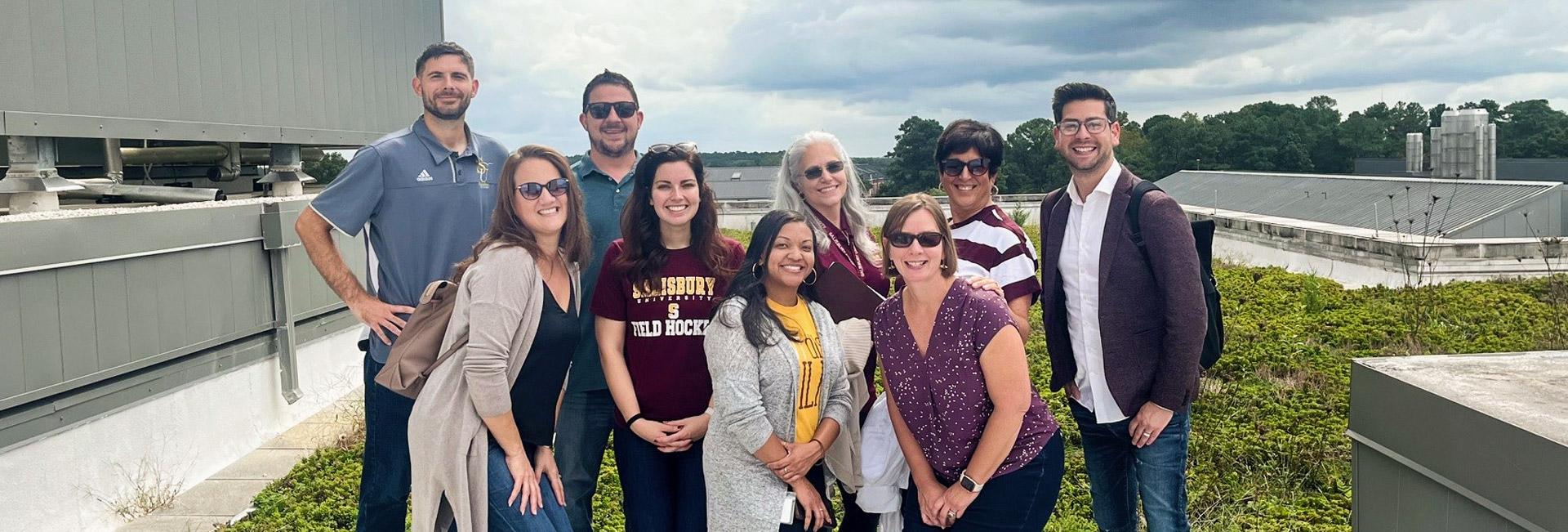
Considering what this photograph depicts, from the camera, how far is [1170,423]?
3.59 m

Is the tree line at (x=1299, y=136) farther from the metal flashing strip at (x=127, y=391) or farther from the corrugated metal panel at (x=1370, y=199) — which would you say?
the metal flashing strip at (x=127, y=391)

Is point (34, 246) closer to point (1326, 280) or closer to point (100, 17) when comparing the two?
point (100, 17)

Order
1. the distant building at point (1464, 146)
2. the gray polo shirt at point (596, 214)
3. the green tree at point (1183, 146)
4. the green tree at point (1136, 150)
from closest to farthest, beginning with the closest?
the gray polo shirt at point (596, 214)
the distant building at point (1464, 146)
the green tree at point (1136, 150)
the green tree at point (1183, 146)

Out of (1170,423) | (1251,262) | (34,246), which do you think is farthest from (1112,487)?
(1251,262)

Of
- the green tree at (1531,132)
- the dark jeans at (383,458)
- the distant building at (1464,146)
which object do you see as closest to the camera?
the dark jeans at (383,458)

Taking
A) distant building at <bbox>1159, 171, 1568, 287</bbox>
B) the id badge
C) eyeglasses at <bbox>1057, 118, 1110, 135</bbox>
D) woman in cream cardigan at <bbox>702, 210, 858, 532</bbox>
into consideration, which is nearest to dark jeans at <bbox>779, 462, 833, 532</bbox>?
woman in cream cardigan at <bbox>702, 210, 858, 532</bbox>

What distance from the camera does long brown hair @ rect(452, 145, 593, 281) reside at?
339 cm

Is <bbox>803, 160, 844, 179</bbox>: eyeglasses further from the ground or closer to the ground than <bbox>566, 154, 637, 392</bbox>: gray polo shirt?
further from the ground

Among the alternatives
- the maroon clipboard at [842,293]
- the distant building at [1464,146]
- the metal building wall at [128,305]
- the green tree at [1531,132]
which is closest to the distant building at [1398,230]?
the distant building at [1464,146]

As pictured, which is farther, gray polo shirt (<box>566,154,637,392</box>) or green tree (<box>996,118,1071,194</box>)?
green tree (<box>996,118,1071,194</box>)

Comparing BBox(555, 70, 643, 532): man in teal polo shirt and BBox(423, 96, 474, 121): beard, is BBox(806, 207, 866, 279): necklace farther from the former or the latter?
BBox(423, 96, 474, 121): beard

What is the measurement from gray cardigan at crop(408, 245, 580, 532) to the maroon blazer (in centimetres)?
188

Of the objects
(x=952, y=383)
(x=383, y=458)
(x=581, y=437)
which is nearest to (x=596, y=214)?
(x=581, y=437)

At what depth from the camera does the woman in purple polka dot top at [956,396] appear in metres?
3.22
